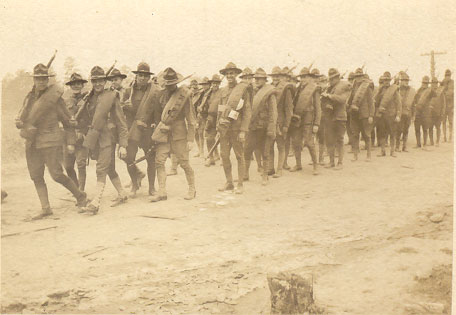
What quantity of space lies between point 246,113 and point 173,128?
3.79 feet

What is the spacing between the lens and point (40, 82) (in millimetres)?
5711

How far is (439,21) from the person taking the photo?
547 cm

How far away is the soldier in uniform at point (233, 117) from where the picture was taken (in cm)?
674

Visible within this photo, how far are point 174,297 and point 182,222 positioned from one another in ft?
4.19

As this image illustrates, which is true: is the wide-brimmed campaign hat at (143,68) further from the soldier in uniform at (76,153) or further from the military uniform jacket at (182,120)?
the soldier in uniform at (76,153)

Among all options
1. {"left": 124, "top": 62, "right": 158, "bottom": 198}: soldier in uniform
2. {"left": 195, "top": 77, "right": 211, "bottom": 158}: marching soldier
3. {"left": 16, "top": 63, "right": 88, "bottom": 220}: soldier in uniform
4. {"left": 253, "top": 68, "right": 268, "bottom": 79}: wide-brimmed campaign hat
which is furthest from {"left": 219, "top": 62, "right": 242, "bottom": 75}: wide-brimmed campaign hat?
{"left": 195, "top": 77, "right": 211, "bottom": 158}: marching soldier

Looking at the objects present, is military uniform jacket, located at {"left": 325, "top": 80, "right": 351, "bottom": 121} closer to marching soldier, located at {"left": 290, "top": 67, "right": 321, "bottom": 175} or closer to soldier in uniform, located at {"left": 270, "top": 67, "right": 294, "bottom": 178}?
marching soldier, located at {"left": 290, "top": 67, "right": 321, "bottom": 175}

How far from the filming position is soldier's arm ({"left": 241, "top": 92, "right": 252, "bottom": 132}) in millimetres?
6878

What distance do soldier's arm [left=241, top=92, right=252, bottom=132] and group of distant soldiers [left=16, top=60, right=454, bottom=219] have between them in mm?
15

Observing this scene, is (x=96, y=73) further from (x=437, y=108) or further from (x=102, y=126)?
(x=437, y=108)

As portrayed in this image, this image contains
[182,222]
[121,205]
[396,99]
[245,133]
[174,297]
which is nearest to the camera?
[174,297]

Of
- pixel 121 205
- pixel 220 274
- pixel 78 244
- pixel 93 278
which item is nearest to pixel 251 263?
pixel 220 274

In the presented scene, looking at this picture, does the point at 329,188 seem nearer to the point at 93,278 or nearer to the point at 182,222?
the point at 182,222

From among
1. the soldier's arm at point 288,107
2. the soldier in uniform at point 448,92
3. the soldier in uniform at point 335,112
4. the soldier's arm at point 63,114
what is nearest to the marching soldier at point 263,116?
the soldier's arm at point 288,107
